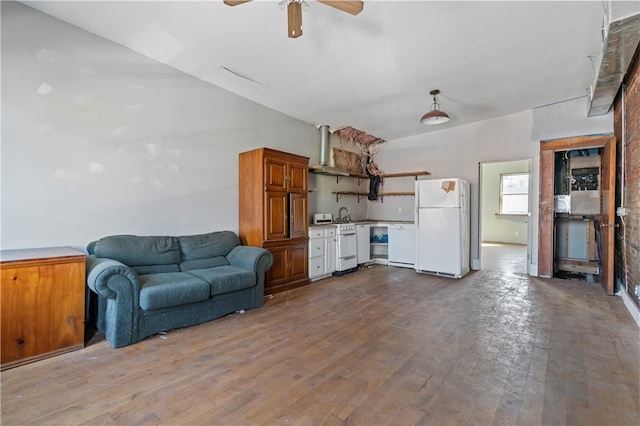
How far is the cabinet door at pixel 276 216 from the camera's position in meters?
3.96

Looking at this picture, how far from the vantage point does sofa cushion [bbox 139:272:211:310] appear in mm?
2543

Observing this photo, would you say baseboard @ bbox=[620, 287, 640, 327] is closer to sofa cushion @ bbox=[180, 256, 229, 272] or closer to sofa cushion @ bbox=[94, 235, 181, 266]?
sofa cushion @ bbox=[180, 256, 229, 272]

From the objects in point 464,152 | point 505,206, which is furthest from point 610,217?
point 505,206

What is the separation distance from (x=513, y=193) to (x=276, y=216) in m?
8.26

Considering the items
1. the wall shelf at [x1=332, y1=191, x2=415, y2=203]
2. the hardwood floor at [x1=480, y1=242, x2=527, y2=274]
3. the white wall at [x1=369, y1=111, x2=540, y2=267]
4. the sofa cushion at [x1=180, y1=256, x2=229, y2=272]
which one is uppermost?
the white wall at [x1=369, y1=111, x2=540, y2=267]

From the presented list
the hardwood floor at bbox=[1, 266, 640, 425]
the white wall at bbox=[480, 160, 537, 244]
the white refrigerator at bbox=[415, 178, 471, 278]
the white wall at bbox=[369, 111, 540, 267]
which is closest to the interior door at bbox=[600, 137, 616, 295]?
the hardwood floor at bbox=[1, 266, 640, 425]

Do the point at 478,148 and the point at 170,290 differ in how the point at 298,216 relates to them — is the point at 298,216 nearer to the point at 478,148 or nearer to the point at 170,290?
the point at 170,290

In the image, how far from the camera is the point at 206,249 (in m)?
3.64

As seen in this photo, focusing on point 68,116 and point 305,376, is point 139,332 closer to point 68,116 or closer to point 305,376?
point 305,376

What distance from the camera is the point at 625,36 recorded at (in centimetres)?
246

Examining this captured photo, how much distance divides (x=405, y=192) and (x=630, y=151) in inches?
139

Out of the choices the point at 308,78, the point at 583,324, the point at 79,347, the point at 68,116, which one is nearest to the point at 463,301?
the point at 583,324

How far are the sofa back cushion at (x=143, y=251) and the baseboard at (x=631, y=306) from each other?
494 cm

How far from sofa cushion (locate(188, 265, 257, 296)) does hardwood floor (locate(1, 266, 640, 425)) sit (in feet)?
1.11
